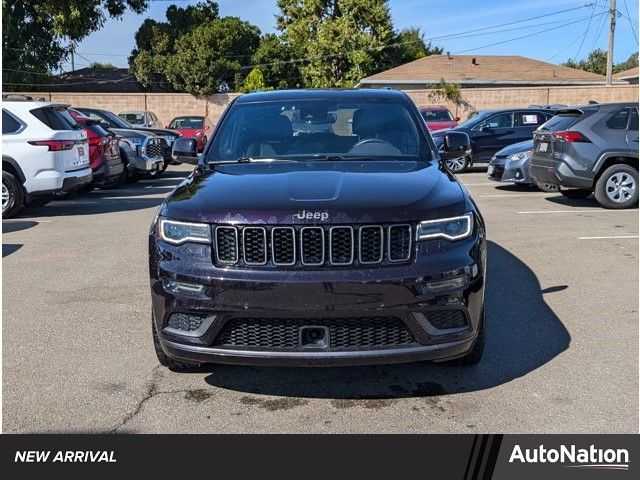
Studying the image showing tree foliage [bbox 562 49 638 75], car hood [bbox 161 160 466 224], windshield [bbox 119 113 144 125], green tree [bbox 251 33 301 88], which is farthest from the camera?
Result: tree foliage [bbox 562 49 638 75]

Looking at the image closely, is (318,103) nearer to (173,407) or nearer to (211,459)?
(173,407)

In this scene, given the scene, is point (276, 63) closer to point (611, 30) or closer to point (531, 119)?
point (611, 30)

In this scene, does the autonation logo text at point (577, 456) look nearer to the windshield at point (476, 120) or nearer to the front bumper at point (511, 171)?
the front bumper at point (511, 171)

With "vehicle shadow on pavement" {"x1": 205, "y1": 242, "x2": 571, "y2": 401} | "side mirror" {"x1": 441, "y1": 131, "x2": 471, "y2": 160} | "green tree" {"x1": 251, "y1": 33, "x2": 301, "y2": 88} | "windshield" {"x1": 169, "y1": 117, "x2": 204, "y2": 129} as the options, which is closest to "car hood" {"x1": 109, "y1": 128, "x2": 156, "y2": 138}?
"windshield" {"x1": 169, "y1": 117, "x2": 204, "y2": 129}

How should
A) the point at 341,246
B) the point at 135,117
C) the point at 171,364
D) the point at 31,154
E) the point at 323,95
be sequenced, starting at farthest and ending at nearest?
the point at 135,117, the point at 31,154, the point at 323,95, the point at 171,364, the point at 341,246

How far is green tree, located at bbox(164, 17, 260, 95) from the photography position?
1591 inches

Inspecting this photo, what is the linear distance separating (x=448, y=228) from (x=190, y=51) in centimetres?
3991

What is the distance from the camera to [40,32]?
34.3m

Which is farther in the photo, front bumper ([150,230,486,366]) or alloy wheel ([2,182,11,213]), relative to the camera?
alloy wheel ([2,182,11,213])

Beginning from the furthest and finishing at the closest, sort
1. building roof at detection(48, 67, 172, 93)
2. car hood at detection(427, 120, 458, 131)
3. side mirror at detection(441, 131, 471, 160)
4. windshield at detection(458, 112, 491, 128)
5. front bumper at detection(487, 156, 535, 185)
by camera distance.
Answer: building roof at detection(48, 67, 172, 93) < car hood at detection(427, 120, 458, 131) < windshield at detection(458, 112, 491, 128) < front bumper at detection(487, 156, 535, 185) < side mirror at detection(441, 131, 471, 160)

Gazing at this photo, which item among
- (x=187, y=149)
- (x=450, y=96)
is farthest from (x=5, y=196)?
(x=450, y=96)

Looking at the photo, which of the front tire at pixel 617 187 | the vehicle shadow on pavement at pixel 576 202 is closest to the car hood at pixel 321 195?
the front tire at pixel 617 187

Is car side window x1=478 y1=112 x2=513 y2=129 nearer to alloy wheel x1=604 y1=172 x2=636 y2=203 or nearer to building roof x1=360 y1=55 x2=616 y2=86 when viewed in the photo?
alloy wheel x1=604 y1=172 x2=636 y2=203

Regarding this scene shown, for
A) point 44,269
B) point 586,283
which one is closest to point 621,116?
point 586,283
